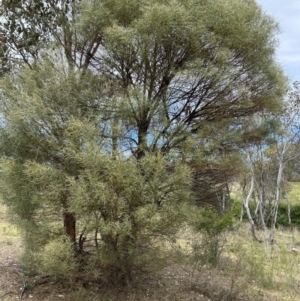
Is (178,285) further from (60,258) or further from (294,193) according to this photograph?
(294,193)

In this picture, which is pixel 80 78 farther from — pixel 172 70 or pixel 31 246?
pixel 31 246

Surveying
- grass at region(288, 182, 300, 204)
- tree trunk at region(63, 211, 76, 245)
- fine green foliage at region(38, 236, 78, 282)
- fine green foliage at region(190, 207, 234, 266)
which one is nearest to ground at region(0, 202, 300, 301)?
fine green foliage at region(190, 207, 234, 266)

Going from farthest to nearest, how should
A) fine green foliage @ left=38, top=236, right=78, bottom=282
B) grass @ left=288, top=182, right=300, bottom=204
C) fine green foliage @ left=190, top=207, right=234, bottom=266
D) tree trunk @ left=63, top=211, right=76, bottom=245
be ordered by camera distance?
1. grass @ left=288, top=182, right=300, bottom=204
2. fine green foliage @ left=190, top=207, right=234, bottom=266
3. tree trunk @ left=63, top=211, right=76, bottom=245
4. fine green foliage @ left=38, top=236, right=78, bottom=282

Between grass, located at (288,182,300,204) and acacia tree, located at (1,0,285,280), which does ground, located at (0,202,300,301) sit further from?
grass, located at (288,182,300,204)

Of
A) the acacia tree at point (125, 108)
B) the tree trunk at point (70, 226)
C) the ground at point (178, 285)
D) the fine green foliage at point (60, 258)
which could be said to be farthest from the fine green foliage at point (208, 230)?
the fine green foliage at point (60, 258)

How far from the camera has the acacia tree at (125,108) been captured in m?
4.97

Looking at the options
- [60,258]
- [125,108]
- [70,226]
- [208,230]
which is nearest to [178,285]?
[208,230]

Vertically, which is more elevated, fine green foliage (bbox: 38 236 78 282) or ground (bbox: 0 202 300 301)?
fine green foliage (bbox: 38 236 78 282)

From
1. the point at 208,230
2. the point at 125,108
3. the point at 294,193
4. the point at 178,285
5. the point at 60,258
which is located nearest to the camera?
the point at 60,258

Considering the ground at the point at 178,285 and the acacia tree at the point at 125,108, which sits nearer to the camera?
the acacia tree at the point at 125,108

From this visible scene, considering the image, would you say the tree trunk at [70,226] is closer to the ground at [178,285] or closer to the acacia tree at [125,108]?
the acacia tree at [125,108]

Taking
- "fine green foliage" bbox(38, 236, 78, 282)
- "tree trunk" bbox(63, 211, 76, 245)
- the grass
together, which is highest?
the grass

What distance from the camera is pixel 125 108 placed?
223 inches

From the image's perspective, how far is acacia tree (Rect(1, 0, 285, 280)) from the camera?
4.97 metres
